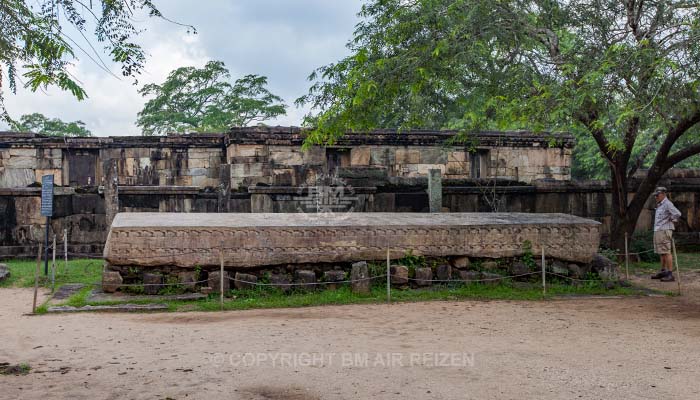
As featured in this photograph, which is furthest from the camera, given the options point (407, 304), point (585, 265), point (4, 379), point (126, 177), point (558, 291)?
point (126, 177)

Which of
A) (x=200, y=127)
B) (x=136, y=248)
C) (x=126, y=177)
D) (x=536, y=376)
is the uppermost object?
(x=200, y=127)

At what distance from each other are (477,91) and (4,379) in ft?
25.2

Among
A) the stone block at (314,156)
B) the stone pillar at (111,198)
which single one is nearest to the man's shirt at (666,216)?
the stone block at (314,156)

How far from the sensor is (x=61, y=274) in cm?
1040

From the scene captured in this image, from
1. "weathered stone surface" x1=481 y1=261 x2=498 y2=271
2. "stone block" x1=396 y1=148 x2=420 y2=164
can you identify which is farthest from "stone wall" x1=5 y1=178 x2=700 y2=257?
"weathered stone surface" x1=481 y1=261 x2=498 y2=271

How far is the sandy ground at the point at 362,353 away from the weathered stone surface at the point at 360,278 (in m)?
0.66

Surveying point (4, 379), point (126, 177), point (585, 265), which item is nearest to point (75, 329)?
point (4, 379)

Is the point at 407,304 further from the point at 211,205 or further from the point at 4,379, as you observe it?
→ the point at 211,205

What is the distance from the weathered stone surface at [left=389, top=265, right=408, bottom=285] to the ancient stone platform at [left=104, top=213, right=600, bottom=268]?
0.20m

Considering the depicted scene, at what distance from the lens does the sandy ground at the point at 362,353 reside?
457cm

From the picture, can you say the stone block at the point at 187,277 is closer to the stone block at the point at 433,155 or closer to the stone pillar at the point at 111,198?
the stone pillar at the point at 111,198

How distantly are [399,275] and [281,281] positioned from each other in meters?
1.67

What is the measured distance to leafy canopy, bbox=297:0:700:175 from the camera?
801 centimetres

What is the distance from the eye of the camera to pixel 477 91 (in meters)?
10.1
